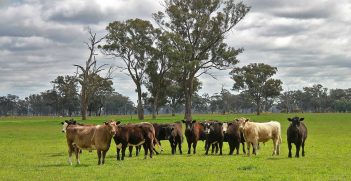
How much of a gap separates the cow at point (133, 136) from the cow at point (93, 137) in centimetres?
179

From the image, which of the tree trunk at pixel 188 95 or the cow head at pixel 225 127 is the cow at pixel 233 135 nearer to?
the cow head at pixel 225 127

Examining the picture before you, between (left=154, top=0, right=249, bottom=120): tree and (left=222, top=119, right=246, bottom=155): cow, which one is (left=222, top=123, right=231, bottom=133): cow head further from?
(left=154, top=0, right=249, bottom=120): tree

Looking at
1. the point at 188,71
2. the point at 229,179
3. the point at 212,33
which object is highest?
the point at 212,33

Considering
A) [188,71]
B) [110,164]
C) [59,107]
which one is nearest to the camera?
[110,164]

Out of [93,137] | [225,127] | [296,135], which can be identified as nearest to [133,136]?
[93,137]

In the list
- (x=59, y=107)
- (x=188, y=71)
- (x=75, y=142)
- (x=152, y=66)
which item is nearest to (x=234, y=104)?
(x=59, y=107)

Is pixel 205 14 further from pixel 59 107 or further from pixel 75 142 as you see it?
pixel 59 107

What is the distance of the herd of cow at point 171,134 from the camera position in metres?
19.2

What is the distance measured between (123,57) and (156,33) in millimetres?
7086

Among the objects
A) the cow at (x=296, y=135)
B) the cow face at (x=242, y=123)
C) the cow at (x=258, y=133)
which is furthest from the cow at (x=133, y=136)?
the cow at (x=296, y=135)

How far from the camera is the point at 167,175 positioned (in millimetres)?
15312

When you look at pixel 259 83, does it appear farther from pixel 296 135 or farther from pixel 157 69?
pixel 296 135

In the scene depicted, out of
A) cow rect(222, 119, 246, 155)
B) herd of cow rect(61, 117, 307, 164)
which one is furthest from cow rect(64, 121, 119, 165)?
cow rect(222, 119, 246, 155)

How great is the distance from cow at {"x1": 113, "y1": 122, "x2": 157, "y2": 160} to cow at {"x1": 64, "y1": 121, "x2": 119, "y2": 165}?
5.88ft
